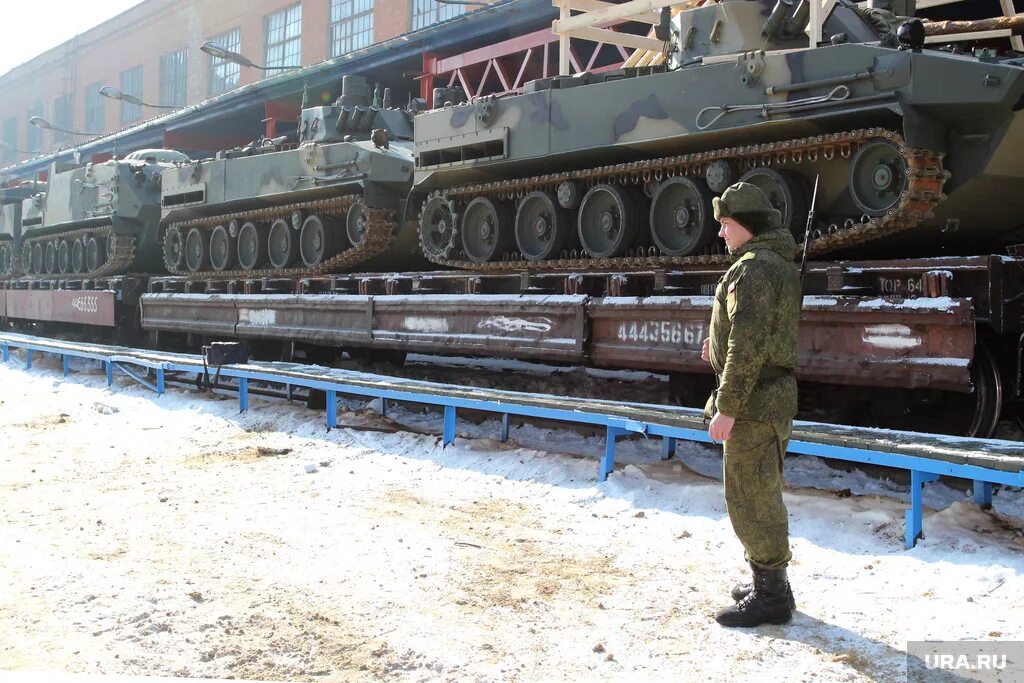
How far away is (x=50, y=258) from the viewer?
2003cm

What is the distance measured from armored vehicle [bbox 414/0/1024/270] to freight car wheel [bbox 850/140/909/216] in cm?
1

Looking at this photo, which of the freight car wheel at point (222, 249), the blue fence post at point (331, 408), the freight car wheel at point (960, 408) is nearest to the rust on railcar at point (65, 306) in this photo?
the freight car wheel at point (222, 249)

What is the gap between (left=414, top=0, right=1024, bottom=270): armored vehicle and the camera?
6.29 m

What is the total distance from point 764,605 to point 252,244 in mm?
10580

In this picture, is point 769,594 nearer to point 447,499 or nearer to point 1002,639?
point 1002,639

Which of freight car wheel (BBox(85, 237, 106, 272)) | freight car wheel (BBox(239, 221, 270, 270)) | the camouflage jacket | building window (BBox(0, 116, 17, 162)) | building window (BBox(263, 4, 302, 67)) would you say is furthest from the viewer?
building window (BBox(0, 116, 17, 162))

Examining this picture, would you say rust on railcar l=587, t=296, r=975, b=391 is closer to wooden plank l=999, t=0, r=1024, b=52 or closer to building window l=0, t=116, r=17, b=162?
wooden plank l=999, t=0, r=1024, b=52

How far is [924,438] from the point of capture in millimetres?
5242

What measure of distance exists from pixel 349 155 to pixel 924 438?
25.4ft

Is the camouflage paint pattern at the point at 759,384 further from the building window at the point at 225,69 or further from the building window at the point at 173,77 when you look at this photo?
the building window at the point at 173,77

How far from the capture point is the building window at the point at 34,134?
58062mm

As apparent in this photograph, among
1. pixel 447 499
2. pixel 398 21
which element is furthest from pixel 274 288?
pixel 398 21

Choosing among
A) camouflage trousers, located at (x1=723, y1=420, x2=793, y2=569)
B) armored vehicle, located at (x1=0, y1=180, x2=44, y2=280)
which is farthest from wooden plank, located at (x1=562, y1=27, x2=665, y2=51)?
armored vehicle, located at (x1=0, y1=180, x2=44, y2=280)

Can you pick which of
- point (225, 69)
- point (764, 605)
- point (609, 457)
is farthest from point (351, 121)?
point (225, 69)
